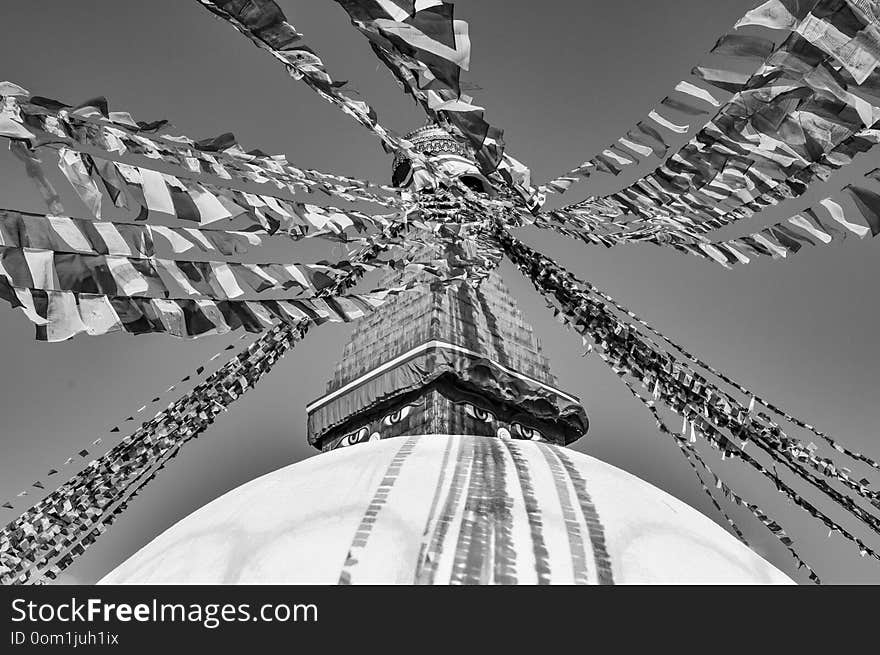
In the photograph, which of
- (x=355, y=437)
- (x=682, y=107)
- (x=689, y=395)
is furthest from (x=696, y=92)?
(x=355, y=437)

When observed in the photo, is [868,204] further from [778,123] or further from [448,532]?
[448,532]

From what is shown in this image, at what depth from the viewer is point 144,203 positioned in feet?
10.3

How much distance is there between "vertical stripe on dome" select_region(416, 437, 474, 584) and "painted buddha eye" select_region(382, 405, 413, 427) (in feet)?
7.36

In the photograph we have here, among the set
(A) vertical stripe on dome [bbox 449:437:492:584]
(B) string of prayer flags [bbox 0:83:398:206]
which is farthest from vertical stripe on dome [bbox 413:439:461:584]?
(B) string of prayer flags [bbox 0:83:398:206]

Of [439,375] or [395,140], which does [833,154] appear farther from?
[439,375]

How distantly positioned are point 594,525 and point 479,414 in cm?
305

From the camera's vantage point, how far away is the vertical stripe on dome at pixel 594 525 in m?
3.05

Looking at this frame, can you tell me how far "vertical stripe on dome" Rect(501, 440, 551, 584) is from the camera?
2.98m

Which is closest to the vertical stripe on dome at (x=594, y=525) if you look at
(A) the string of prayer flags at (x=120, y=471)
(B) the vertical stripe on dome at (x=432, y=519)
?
(B) the vertical stripe on dome at (x=432, y=519)

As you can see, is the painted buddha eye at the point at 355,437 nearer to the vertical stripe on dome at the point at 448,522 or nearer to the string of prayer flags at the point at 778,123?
the vertical stripe on dome at the point at 448,522

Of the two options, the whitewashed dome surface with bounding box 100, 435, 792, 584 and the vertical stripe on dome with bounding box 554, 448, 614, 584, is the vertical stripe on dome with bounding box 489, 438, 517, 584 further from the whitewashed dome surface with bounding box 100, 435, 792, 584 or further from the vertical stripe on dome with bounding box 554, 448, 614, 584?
the vertical stripe on dome with bounding box 554, 448, 614, 584

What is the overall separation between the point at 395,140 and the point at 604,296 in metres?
2.12

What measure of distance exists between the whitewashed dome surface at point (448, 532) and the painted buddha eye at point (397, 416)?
2.02 m
